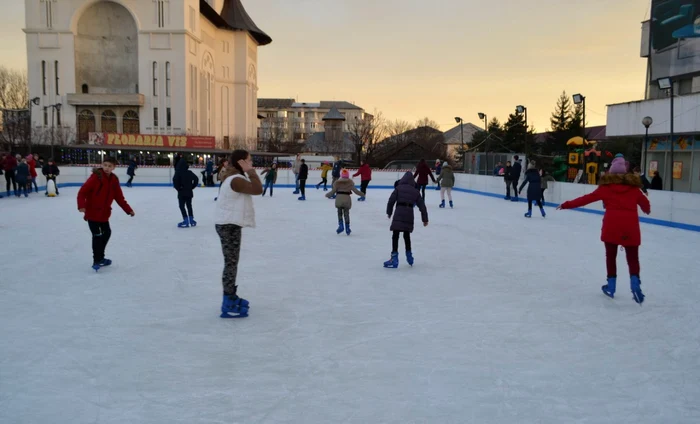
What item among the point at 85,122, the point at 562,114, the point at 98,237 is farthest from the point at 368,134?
the point at 98,237

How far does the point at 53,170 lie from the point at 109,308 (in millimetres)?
16953

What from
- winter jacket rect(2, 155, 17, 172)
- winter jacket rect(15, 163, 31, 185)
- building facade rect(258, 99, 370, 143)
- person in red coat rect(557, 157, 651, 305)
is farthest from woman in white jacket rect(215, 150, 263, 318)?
building facade rect(258, 99, 370, 143)

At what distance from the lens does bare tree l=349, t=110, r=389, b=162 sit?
2269 inches

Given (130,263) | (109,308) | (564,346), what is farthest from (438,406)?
(130,263)

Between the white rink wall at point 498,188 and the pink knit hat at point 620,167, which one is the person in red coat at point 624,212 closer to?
the pink knit hat at point 620,167

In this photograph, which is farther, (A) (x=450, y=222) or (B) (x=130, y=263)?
(A) (x=450, y=222)

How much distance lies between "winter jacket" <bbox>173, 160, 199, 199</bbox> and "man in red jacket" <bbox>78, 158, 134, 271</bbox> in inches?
153

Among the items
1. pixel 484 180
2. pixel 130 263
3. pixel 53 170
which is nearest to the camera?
pixel 130 263

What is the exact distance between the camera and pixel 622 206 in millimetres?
5746

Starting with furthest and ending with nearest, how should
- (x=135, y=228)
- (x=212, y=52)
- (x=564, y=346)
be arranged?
(x=212, y=52), (x=135, y=228), (x=564, y=346)

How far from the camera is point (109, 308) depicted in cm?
536

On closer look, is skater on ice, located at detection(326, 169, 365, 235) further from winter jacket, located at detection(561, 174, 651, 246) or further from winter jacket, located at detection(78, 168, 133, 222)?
winter jacket, located at detection(561, 174, 651, 246)

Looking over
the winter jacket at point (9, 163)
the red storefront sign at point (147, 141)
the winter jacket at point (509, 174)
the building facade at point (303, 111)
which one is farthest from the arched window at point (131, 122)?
the building facade at point (303, 111)

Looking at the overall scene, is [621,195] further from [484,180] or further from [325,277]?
[484,180]
